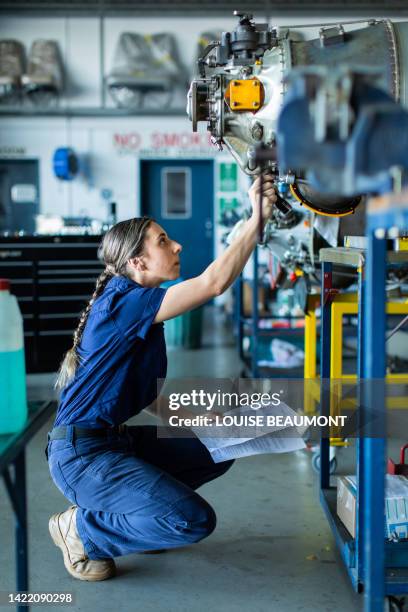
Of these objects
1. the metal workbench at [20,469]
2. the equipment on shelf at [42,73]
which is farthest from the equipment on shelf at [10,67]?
the metal workbench at [20,469]

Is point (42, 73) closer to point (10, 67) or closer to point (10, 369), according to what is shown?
point (10, 67)

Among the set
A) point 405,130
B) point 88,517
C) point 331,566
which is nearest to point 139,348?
point 88,517

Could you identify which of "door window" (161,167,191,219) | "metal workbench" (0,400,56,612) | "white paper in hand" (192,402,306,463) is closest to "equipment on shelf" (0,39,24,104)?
"door window" (161,167,191,219)

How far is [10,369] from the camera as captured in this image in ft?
4.12

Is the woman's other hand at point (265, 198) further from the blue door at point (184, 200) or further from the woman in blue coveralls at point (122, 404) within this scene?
the blue door at point (184, 200)

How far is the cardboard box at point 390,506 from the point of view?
1.72 metres

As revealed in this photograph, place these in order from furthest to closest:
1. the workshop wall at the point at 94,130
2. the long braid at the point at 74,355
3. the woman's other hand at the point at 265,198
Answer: the workshop wall at the point at 94,130 → the long braid at the point at 74,355 → the woman's other hand at the point at 265,198

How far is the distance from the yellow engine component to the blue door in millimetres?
7339

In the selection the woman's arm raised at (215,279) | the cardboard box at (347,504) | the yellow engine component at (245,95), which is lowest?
the cardboard box at (347,504)

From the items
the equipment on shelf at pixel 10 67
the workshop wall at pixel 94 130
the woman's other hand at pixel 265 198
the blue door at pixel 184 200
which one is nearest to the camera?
the woman's other hand at pixel 265 198

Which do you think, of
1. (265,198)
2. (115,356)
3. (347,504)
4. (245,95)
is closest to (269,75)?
(245,95)

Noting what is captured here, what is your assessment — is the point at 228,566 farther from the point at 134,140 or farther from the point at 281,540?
the point at 134,140

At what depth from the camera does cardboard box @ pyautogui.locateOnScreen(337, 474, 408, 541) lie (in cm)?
172

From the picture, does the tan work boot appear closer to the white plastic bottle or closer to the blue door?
the white plastic bottle
